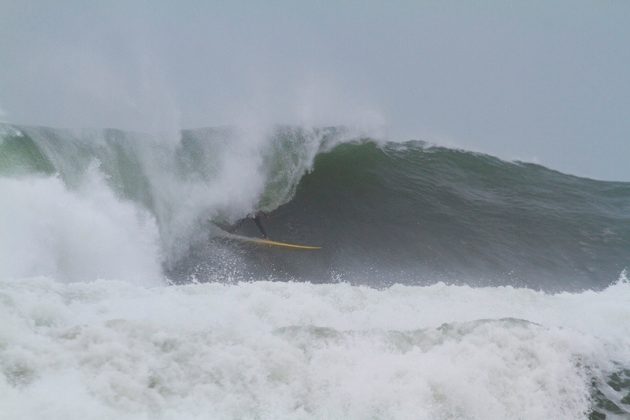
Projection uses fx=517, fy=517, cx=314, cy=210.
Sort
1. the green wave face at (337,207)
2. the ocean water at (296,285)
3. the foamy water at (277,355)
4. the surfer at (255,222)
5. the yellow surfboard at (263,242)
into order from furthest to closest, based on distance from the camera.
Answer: the surfer at (255,222) → the yellow surfboard at (263,242) → the green wave face at (337,207) → the ocean water at (296,285) → the foamy water at (277,355)

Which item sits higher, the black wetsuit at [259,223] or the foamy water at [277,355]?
the black wetsuit at [259,223]

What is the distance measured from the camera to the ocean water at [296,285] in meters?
5.47

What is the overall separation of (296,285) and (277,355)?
2207 millimetres

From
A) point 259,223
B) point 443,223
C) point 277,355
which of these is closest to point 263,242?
point 259,223

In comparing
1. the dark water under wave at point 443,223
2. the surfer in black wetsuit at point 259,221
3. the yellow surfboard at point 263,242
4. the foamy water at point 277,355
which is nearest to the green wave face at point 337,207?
the dark water under wave at point 443,223

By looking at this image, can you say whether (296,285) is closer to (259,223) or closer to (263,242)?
(263,242)

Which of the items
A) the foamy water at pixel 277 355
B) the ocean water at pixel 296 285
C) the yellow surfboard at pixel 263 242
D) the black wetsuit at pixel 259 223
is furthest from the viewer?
the black wetsuit at pixel 259 223

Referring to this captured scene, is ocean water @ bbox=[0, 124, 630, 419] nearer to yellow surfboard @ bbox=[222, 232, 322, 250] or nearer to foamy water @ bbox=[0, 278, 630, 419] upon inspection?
foamy water @ bbox=[0, 278, 630, 419]

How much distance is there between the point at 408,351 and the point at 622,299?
7.22 meters

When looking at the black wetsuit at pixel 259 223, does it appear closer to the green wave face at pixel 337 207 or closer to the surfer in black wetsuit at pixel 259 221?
the surfer in black wetsuit at pixel 259 221

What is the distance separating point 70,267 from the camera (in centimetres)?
898

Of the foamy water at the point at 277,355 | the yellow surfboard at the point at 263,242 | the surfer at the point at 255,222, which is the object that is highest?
the surfer at the point at 255,222

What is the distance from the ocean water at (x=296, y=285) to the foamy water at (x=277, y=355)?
0.08ft

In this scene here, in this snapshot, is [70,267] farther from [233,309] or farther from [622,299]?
[622,299]
